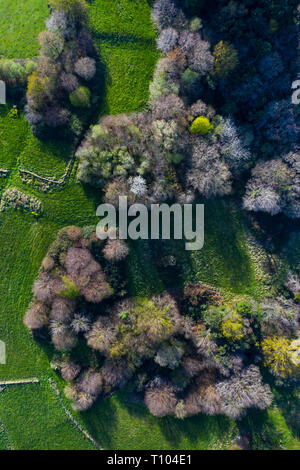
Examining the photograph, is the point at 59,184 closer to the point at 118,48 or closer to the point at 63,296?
the point at 63,296

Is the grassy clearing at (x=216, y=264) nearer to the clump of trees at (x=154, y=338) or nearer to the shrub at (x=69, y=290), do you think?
the clump of trees at (x=154, y=338)

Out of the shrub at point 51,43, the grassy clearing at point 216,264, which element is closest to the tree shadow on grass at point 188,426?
the grassy clearing at point 216,264

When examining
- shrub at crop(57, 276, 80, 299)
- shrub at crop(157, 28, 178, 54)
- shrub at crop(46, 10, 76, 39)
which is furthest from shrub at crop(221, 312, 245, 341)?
shrub at crop(46, 10, 76, 39)

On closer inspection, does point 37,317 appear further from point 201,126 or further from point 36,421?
point 201,126

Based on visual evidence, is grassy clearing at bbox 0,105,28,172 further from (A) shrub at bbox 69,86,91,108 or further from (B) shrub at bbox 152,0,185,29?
(B) shrub at bbox 152,0,185,29

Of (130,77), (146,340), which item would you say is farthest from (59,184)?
(146,340)

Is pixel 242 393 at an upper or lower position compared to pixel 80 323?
lower

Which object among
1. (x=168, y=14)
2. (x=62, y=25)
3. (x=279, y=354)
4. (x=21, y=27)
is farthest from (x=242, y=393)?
(x=21, y=27)
